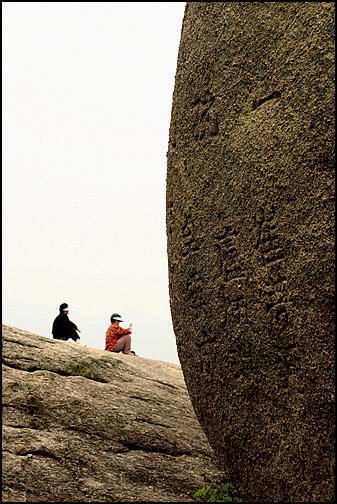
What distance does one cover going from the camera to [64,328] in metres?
8.14

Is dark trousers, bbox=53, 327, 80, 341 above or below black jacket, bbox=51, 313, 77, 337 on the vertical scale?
below

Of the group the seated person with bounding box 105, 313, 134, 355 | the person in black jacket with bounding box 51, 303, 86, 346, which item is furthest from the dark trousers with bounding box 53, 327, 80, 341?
the seated person with bounding box 105, 313, 134, 355

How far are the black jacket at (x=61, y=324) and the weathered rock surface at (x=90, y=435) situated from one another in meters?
2.79

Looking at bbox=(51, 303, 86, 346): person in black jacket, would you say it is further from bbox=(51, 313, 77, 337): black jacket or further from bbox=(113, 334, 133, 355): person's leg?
bbox=(113, 334, 133, 355): person's leg

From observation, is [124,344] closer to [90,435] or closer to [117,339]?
[117,339]

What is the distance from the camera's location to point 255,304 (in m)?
3.04

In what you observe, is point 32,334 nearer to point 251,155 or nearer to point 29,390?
point 29,390

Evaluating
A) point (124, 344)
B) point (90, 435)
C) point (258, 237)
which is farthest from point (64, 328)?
point (258, 237)

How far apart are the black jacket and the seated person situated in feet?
1.88

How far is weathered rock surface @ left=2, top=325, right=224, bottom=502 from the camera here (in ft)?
11.4

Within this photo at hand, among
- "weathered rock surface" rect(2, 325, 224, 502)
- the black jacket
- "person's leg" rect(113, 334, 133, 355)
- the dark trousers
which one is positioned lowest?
"weathered rock surface" rect(2, 325, 224, 502)

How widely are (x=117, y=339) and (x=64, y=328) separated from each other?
80 cm

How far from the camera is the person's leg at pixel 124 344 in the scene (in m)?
8.05

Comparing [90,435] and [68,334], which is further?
[68,334]
